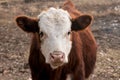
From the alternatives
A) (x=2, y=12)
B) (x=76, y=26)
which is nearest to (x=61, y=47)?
(x=76, y=26)

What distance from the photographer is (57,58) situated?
5.41m

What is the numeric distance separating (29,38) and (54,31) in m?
6.76

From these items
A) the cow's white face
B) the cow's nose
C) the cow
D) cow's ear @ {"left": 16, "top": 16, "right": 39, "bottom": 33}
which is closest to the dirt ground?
the cow

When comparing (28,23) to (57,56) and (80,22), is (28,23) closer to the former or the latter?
(80,22)

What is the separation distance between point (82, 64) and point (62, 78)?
0.44 meters

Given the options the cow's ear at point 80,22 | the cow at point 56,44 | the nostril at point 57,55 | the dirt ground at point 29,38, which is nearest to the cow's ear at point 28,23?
the cow at point 56,44

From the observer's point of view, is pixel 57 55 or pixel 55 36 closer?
pixel 57 55

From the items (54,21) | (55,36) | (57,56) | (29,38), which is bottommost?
(29,38)

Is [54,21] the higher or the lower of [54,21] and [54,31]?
the higher

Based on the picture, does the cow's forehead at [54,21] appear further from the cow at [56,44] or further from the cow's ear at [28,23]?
the cow's ear at [28,23]

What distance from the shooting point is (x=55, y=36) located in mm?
5734

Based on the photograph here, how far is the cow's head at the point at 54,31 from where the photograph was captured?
556 centimetres

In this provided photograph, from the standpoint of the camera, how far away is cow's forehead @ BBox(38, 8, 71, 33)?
19.1 ft

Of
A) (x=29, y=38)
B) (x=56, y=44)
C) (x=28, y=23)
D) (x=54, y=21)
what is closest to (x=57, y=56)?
(x=56, y=44)
